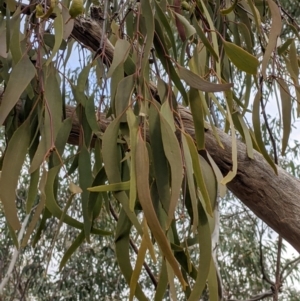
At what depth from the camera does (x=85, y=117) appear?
0.69m

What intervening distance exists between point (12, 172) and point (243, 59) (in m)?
Answer: 0.27

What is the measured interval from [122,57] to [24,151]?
0.16 m

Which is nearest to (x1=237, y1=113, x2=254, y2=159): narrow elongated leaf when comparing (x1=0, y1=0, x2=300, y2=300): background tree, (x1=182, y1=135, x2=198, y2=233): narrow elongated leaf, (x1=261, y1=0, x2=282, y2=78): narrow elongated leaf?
(x1=0, y1=0, x2=300, y2=300): background tree

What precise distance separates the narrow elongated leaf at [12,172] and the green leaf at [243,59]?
0.82 ft

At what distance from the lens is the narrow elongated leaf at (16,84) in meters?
0.49

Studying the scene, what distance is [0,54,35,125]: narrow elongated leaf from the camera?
0.49 metres

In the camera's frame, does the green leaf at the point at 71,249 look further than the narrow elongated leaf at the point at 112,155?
Yes

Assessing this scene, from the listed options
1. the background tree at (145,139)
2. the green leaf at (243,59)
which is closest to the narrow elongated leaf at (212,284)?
the background tree at (145,139)

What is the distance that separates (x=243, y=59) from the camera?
0.51m

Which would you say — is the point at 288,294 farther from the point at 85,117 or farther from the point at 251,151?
the point at 85,117

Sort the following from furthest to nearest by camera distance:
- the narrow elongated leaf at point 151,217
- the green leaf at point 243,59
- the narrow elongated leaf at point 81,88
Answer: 1. the narrow elongated leaf at point 81,88
2. the green leaf at point 243,59
3. the narrow elongated leaf at point 151,217

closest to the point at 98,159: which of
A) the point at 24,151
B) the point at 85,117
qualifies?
the point at 85,117

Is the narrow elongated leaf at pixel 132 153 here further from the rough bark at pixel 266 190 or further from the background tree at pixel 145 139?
the rough bark at pixel 266 190

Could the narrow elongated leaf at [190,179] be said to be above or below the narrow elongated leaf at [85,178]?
below
